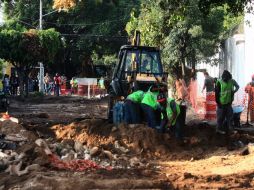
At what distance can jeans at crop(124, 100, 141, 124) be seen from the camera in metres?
15.9

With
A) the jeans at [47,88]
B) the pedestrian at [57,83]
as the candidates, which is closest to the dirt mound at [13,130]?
the pedestrian at [57,83]

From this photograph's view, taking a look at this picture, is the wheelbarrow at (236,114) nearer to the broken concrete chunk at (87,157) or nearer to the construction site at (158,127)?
the construction site at (158,127)

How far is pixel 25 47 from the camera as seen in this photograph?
1601 inches

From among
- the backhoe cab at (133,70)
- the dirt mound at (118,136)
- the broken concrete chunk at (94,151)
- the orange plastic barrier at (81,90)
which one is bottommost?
the broken concrete chunk at (94,151)

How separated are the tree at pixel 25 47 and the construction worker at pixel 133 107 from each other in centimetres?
2545

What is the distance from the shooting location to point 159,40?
31.2 metres

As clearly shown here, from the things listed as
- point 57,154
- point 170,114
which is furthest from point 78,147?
point 170,114

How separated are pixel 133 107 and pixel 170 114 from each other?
172 centimetres

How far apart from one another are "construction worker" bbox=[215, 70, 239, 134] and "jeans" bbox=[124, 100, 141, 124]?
230 cm

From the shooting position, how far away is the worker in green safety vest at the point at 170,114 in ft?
47.0

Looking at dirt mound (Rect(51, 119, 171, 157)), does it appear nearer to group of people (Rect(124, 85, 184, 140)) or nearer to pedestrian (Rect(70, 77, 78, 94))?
group of people (Rect(124, 85, 184, 140))

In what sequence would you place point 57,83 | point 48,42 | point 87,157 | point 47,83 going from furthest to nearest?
point 47,83 < point 57,83 < point 48,42 < point 87,157

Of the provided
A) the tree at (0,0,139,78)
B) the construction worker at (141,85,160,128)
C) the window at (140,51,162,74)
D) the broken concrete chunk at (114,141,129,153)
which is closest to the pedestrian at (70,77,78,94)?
the tree at (0,0,139,78)

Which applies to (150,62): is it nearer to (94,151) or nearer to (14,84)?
(94,151)
